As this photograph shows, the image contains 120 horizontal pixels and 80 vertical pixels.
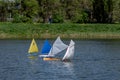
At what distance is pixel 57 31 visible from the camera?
366 feet

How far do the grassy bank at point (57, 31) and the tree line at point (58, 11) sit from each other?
474 inches

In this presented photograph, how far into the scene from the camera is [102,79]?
42.6m

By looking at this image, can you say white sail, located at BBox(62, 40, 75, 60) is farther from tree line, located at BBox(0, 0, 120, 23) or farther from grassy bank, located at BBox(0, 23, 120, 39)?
tree line, located at BBox(0, 0, 120, 23)

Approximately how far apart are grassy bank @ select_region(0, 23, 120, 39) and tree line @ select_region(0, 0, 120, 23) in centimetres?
1205

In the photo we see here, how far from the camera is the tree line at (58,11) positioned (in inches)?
5069

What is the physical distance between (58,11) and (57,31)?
68.7ft

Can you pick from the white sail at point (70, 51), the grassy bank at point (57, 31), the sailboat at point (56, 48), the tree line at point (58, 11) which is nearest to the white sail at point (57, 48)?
the sailboat at point (56, 48)

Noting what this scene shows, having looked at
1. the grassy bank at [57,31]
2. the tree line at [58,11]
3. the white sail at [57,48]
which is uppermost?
the white sail at [57,48]

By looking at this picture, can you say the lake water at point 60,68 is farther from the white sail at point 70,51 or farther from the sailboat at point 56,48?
the sailboat at point 56,48

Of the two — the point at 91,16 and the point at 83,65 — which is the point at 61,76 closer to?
the point at 83,65

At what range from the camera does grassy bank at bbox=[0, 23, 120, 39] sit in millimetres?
107062

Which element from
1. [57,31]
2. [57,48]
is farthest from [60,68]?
[57,31]

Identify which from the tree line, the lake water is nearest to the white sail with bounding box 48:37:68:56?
the lake water

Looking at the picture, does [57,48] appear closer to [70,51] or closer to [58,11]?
[70,51]
